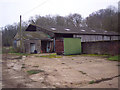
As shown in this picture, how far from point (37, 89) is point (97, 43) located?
1307 cm

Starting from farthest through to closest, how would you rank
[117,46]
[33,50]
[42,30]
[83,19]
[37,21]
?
[83,19] → [37,21] → [42,30] → [33,50] → [117,46]

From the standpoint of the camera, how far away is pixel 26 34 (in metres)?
22.3

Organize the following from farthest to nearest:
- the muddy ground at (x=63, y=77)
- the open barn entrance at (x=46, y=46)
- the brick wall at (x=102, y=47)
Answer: the open barn entrance at (x=46, y=46)
the brick wall at (x=102, y=47)
the muddy ground at (x=63, y=77)

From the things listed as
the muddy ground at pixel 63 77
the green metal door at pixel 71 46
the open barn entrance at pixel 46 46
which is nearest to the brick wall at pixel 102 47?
the green metal door at pixel 71 46

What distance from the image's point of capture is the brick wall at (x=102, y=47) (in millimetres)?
13072

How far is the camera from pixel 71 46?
645 inches

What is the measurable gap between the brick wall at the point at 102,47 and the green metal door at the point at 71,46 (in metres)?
1.06

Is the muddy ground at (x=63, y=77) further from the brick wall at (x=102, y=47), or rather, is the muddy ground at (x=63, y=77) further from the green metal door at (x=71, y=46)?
the green metal door at (x=71, y=46)

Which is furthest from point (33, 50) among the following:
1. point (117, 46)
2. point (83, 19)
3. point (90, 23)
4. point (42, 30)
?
point (83, 19)

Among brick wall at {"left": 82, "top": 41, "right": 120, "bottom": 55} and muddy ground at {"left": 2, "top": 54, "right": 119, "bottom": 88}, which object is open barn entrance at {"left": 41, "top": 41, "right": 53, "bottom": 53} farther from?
muddy ground at {"left": 2, "top": 54, "right": 119, "bottom": 88}

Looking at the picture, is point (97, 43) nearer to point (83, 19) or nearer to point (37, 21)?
point (37, 21)

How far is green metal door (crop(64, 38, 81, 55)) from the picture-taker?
16109mm

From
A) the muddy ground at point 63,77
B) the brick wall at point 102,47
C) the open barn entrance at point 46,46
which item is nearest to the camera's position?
the muddy ground at point 63,77

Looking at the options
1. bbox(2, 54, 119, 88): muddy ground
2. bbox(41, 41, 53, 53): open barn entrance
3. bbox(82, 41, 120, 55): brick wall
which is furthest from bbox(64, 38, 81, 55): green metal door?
bbox(2, 54, 119, 88): muddy ground
